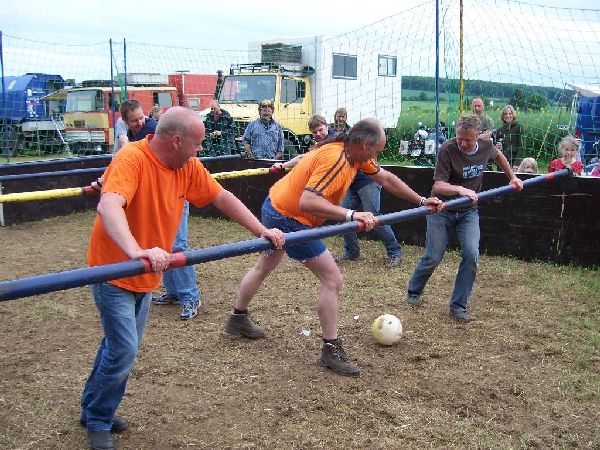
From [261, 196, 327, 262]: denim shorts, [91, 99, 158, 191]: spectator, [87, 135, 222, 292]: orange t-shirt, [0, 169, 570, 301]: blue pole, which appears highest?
[91, 99, 158, 191]: spectator

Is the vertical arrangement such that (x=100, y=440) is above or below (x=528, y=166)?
below

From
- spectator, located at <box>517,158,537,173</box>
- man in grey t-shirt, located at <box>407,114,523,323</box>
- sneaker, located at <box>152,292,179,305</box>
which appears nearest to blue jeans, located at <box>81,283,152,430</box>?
sneaker, located at <box>152,292,179,305</box>

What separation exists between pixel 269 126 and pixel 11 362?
6.39 m

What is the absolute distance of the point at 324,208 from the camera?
13.4 ft

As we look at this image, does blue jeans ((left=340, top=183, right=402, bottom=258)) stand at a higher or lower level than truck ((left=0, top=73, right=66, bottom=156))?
lower

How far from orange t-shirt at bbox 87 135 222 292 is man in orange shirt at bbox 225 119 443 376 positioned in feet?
3.32

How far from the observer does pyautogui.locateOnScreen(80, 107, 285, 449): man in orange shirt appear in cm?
319

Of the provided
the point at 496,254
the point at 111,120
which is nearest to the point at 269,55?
the point at 111,120

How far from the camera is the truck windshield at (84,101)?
64.4ft

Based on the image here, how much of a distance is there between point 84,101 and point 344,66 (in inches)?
308

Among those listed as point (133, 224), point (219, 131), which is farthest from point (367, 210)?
point (219, 131)

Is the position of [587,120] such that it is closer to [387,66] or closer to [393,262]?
[393,262]

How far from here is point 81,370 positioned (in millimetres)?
4598

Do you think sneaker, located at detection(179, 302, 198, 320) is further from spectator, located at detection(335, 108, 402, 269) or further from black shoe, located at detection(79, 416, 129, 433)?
spectator, located at detection(335, 108, 402, 269)
